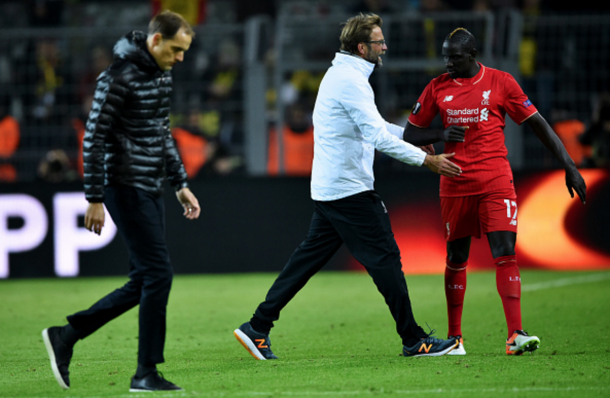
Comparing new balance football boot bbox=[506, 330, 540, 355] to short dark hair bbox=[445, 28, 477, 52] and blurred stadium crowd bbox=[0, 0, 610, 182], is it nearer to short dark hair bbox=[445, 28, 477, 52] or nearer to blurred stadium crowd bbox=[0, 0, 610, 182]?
short dark hair bbox=[445, 28, 477, 52]

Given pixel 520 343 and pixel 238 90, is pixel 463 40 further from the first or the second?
pixel 238 90

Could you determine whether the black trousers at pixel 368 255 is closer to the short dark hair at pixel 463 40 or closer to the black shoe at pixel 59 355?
the short dark hair at pixel 463 40

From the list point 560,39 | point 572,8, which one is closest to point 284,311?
point 560,39

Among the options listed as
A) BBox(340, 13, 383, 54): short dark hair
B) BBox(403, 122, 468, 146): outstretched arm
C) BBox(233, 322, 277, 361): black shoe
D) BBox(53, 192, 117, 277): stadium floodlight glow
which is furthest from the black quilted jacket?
BBox(53, 192, 117, 277): stadium floodlight glow

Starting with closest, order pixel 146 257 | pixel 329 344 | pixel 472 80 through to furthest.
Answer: pixel 146 257 < pixel 472 80 < pixel 329 344

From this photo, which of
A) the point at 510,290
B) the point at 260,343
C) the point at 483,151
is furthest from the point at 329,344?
the point at 483,151

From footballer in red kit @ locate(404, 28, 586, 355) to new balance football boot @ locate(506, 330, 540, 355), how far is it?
0.08 meters

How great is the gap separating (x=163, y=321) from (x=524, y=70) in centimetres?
755

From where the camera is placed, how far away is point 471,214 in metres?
→ 5.70

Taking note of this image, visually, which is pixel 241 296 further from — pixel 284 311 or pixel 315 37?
pixel 315 37

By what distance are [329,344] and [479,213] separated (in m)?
1.50

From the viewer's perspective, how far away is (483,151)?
565cm

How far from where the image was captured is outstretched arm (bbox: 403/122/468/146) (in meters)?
5.56

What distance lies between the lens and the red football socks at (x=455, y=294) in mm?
5809
